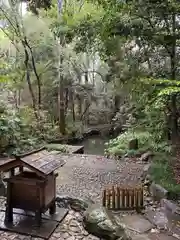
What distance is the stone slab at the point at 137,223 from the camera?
195 inches

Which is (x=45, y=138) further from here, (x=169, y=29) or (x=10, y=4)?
(x=169, y=29)

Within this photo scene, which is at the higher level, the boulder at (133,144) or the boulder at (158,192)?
the boulder at (133,144)

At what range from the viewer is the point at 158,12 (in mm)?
7043

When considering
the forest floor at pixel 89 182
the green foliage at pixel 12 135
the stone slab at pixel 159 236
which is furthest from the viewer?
the green foliage at pixel 12 135

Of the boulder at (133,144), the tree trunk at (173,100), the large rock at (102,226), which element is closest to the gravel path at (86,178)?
the large rock at (102,226)

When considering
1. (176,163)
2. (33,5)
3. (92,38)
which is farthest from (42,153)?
(33,5)

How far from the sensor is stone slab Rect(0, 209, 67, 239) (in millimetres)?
4000

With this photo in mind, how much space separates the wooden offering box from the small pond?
29.7 feet

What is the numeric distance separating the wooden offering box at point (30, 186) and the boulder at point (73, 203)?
0.78 m

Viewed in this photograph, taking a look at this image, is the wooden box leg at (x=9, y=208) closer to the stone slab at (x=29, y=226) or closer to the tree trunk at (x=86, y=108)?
the stone slab at (x=29, y=226)

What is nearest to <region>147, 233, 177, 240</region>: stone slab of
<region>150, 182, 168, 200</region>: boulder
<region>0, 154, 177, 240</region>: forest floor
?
<region>0, 154, 177, 240</region>: forest floor

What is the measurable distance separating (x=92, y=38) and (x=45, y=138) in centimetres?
623

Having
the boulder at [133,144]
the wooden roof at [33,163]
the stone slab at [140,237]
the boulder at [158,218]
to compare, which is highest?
the wooden roof at [33,163]

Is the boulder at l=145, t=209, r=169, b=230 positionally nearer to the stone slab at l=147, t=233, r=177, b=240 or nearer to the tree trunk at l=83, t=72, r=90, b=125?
the stone slab at l=147, t=233, r=177, b=240
